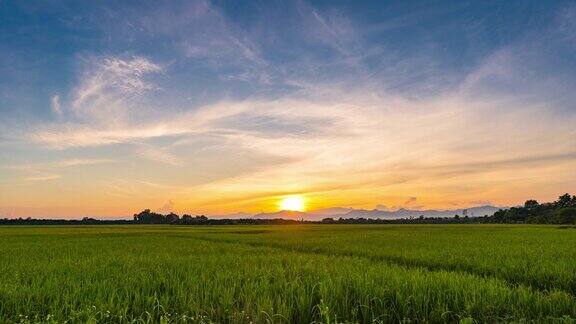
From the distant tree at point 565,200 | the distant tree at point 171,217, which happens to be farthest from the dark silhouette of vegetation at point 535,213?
the distant tree at point 171,217

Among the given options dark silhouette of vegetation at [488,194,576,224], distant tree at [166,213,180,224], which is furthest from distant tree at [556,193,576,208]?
distant tree at [166,213,180,224]

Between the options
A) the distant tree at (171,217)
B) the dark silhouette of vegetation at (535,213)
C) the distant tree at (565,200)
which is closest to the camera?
the dark silhouette of vegetation at (535,213)

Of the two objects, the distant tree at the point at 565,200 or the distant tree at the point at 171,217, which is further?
the distant tree at the point at 171,217

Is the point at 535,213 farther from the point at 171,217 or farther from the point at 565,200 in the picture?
the point at 171,217

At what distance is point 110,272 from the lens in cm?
1073

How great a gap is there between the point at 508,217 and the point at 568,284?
471ft

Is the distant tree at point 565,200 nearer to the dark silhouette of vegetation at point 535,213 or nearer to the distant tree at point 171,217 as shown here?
the dark silhouette of vegetation at point 535,213

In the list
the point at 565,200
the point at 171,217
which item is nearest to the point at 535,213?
the point at 565,200

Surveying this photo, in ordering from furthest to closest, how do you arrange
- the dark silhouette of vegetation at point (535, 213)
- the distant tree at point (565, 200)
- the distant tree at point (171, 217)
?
1. the distant tree at point (171, 217)
2. the distant tree at point (565, 200)
3. the dark silhouette of vegetation at point (535, 213)

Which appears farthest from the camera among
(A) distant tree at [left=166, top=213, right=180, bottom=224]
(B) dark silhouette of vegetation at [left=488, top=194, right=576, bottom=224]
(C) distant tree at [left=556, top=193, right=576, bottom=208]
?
(A) distant tree at [left=166, top=213, right=180, bottom=224]

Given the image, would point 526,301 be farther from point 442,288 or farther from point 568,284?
point 568,284

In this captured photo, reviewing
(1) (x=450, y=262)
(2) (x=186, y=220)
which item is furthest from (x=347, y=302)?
(2) (x=186, y=220)

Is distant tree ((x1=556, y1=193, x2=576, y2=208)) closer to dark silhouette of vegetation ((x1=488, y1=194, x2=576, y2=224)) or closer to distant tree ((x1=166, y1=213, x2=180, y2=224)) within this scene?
dark silhouette of vegetation ((x1=488, y1=194, x2=576, y2=224))

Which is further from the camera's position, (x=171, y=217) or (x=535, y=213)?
(x=171, y=217)
